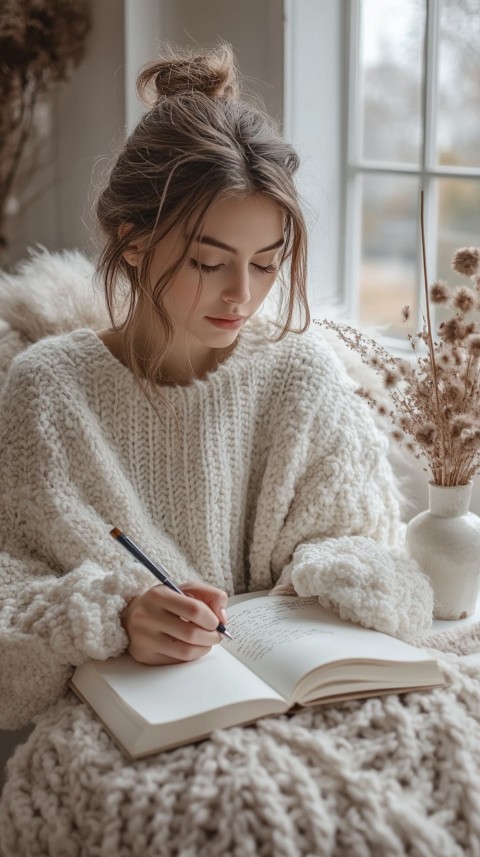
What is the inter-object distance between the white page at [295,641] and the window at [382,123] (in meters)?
0.64

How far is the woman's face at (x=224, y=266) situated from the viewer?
122 centimetres

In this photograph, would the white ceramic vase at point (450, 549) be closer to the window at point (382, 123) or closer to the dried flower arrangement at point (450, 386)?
the dried flower arrangement at point (450, 386)

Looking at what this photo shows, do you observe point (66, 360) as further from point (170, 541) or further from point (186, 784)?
point (186, 784)

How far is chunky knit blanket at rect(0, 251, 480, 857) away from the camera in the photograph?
0.91 metres

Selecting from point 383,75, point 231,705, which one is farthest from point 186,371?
point 383,75

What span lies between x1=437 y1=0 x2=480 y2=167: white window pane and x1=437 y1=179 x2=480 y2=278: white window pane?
0.17 ft

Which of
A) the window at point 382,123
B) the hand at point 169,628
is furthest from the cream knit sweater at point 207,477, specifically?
the window at point 382,123

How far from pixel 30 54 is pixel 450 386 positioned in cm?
128

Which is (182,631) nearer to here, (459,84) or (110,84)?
(459,84)

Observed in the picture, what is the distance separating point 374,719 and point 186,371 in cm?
59

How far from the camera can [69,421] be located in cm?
135

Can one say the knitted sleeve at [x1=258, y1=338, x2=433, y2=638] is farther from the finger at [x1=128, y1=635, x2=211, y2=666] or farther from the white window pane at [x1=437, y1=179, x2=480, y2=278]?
the white window pane at [x1=437, y1=179, x2=480, y2=278]

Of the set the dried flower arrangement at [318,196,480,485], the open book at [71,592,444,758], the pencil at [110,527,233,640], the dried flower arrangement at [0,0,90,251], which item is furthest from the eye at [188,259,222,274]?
the dried flower arrangement at [0,0,90,251]

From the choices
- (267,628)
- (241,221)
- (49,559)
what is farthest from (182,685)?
(241,221)
